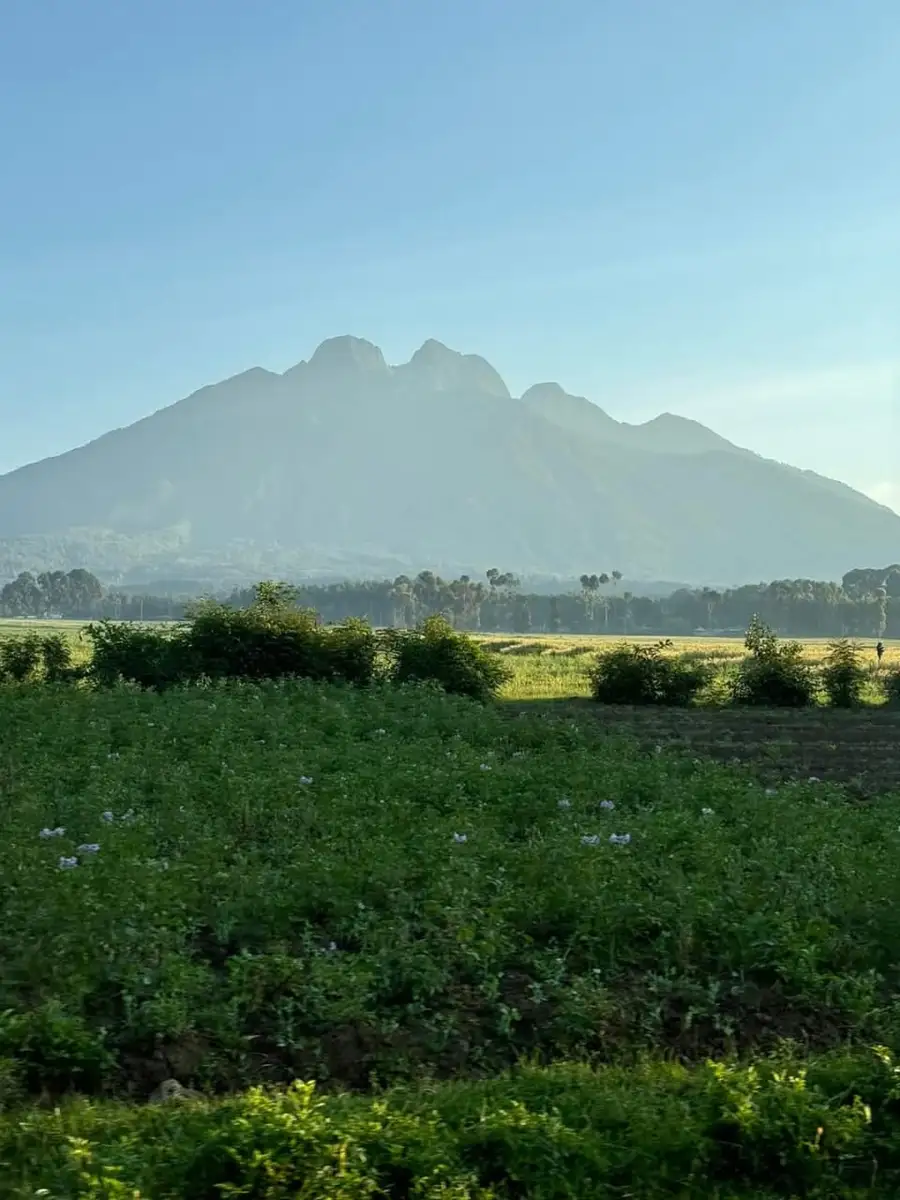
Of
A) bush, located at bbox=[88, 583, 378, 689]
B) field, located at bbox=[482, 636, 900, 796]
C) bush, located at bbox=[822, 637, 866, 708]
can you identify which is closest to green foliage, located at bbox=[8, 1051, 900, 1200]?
field, located at bbox=[482, 636, 900, 796]

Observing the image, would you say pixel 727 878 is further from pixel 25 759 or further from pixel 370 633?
pixel 370 633

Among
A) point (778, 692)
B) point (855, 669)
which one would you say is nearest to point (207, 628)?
point (778, 692)

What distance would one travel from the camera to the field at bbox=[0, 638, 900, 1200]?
4246 millimetres

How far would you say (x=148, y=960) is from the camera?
5.84 metres

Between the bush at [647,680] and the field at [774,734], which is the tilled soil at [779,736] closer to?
the field at [774,734]

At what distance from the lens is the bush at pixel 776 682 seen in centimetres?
2580

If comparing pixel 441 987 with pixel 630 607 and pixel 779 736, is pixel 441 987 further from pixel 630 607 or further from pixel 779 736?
pixel 630 607

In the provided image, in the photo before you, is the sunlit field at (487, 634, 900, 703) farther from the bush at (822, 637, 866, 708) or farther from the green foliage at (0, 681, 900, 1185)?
the green foliage at (0, 681, 900, 1185)

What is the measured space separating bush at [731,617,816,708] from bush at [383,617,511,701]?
5586 mm

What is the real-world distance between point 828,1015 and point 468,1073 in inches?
78.3

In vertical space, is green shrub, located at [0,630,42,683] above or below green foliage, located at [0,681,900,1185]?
above

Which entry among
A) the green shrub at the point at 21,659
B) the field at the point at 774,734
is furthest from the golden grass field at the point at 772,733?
the green shrub at the point at 21,659

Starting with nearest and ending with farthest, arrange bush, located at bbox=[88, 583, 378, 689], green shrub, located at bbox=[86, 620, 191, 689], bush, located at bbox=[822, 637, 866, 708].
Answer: green shrub, located at bbox=[86, 620, 191, 689]
bush, located at bbox=[88, 583, 378, 689]
bush, located at bbox=[822, 637, 866, 708]

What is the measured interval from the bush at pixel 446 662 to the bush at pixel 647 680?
2561mm
